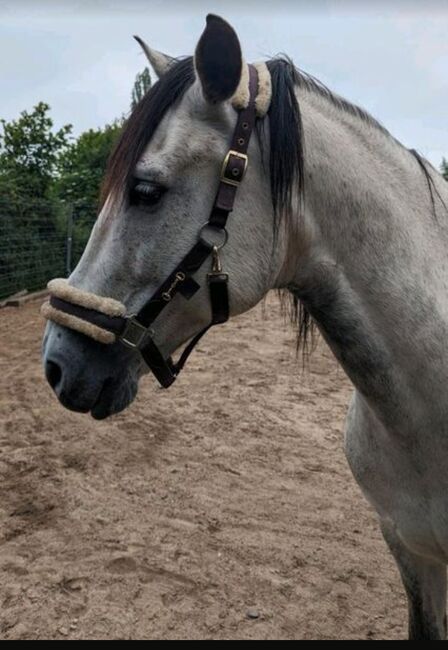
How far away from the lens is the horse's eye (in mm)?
1420

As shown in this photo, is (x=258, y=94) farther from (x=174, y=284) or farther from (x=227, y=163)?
(x=174, y=284)

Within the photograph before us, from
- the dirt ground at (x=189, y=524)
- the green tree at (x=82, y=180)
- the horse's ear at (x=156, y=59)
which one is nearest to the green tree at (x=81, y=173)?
the green tree at (x=82, y=180)

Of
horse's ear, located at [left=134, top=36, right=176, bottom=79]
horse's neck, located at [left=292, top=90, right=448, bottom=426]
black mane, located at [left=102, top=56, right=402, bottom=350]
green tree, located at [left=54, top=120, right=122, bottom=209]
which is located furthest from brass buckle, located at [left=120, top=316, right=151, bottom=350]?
green tree, located at [left=54, top=120, right=122, bottom=209]

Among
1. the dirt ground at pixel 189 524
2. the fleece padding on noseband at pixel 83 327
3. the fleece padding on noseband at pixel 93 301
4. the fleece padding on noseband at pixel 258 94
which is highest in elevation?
the fleece padding on noseband at pixel 258 94

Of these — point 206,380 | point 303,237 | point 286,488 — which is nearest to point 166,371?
point 303,237

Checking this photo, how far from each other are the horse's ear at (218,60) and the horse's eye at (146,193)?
0.27 metres

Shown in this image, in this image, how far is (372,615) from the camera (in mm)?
2609

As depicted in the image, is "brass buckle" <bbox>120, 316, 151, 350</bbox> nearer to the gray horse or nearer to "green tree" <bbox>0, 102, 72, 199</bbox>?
the gray horse

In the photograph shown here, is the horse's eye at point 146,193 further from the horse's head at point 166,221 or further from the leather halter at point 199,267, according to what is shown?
the leather halter at point 199,267

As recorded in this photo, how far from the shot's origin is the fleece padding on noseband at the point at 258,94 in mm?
1455

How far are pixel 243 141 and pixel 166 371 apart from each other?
0.68m

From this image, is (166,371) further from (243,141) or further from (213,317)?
(243,141)

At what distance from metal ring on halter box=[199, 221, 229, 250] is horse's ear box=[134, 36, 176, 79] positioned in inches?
21.6

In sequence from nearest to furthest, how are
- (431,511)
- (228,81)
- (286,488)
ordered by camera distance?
(228,81), (431,511), (286,488)
